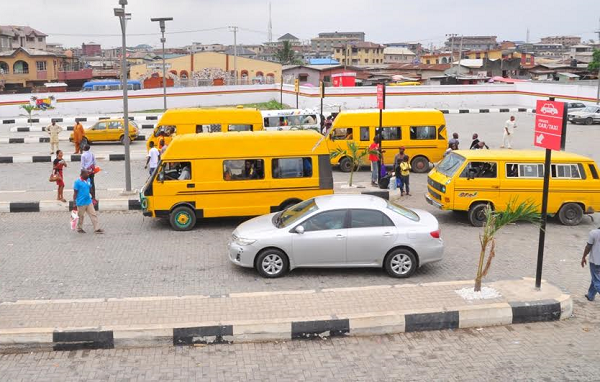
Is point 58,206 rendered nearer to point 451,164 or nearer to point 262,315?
point 262,315

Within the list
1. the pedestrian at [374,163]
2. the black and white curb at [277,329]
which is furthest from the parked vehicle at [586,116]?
the black and white curb at [277,329]

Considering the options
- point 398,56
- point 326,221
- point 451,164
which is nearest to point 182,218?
point 326,221

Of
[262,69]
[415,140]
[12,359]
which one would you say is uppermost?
[262,69]

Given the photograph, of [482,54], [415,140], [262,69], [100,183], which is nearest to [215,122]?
[100,183]

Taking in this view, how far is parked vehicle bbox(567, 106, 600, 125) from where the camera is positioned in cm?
3538

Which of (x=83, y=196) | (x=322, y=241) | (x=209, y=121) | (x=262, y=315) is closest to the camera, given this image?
(x=262, y=315)

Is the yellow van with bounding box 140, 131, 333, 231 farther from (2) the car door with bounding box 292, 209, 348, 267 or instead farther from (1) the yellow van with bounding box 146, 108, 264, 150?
(1) the yellow van with bounding box 146, 108, 264, 150

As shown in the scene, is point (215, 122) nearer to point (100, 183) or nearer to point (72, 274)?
point (100, 183)

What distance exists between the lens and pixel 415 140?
69.5 feet

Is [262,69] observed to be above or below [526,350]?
above

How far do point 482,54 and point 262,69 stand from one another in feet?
169

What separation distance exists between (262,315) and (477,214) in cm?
757

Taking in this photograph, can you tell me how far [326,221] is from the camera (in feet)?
33.8

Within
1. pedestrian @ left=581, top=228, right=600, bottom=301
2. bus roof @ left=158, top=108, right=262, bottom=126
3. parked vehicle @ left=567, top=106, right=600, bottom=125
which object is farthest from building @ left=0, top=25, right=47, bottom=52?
pedestrian @ left=581, top=228, right=600, bottom=301
